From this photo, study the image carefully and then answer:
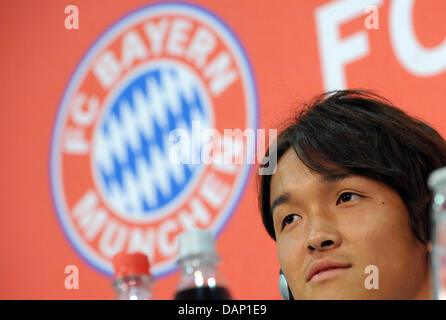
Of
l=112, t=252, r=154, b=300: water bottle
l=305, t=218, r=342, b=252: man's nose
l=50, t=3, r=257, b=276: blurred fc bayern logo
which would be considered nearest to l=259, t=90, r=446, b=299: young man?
l=305, t=218, r=342, b=252: man's nose

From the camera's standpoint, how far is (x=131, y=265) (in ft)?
2.07

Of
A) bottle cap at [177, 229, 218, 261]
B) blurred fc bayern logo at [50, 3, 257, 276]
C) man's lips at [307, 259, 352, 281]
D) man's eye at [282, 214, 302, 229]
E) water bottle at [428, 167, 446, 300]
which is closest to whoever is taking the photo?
water bottle at [428, 167, 446, 300]

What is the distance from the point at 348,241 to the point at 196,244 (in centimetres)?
30

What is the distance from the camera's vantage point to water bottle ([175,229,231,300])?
57cm

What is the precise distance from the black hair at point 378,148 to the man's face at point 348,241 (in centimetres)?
1

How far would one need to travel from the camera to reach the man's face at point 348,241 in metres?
0.80

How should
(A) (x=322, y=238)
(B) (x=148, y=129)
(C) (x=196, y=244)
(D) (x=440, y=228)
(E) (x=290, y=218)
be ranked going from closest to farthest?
(D) (x=440, y=228) < (C) (x=196, y=244) < (A) (x=322, y=238) < (E) (x=290, y=218) < (B) (x=148, y=129)

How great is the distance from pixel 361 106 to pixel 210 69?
0.76 m

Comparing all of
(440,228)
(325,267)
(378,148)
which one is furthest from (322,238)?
(440,228)

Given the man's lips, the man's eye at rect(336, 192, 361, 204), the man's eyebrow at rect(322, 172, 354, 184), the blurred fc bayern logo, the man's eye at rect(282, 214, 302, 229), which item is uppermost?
the blurred fc bayern logo

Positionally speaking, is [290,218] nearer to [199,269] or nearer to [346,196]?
[346,196]

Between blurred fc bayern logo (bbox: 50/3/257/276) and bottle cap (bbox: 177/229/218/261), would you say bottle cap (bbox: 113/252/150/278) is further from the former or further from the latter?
blurred fc bayern logo (bbox: 50/3/257/276)

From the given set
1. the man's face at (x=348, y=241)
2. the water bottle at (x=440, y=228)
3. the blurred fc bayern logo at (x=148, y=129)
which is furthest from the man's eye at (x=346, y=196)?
the blurred fc bayern logo at (x=148, y=129)
